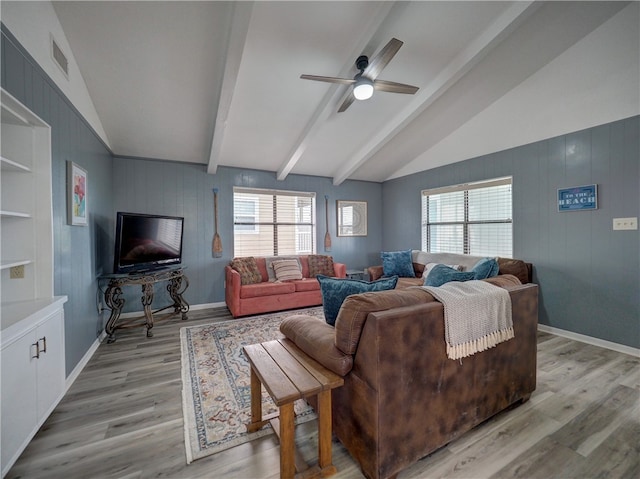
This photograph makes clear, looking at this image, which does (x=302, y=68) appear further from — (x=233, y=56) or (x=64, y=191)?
(x=64, y=191)

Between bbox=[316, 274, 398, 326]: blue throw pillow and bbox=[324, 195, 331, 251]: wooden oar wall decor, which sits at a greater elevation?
bbox=[324, 195, 331, 251]: wooden oar wall decor

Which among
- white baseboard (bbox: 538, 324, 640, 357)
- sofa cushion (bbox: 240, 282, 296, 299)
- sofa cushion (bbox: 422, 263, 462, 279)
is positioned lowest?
white baseboard (bbox: 538, 324, 640, 357)

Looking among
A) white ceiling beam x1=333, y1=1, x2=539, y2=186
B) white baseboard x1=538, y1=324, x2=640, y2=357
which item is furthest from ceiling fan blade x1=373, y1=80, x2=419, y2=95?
white baseboard x1=538, y1=324, x2=640, y2=357

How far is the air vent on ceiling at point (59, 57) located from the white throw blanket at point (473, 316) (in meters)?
3.35

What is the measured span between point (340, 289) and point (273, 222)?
12.4ft

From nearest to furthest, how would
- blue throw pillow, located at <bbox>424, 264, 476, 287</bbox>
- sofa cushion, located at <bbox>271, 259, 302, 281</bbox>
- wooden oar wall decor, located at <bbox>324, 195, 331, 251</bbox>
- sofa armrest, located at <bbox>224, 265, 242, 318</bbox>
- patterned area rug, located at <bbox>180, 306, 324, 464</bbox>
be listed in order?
patterned area rug, located at <bbox>180, 306, 324, 464</bbox> → blue throw pillow, located at <bbox>424, 264, 476, 287</bbox> → sofa armrest, located at <bbox>224, 265, 242, 318</bbox> → sofa cushion, located at <bbox>271, 259, 302, 281</bbox> → wooden oar wall decor, located at <bbox>324, 195, 331, 251</bbox>

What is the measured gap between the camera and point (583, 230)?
3242mm

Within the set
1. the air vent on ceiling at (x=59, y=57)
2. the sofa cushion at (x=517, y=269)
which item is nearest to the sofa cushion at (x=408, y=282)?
the sofa cushion at (x=517, y=269)

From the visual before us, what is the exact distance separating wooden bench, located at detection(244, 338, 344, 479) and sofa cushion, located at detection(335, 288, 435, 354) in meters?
0.19

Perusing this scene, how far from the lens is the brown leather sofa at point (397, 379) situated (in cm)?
133

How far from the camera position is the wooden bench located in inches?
51.1

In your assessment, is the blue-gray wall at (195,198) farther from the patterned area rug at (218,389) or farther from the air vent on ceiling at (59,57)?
the air vent on ceiling at (59,57)

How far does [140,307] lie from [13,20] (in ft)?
11.8

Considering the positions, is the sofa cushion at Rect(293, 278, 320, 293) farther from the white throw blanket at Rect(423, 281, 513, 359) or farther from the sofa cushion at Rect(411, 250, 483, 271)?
the white throw blanket at Rect(423, 281, 513, 359)
